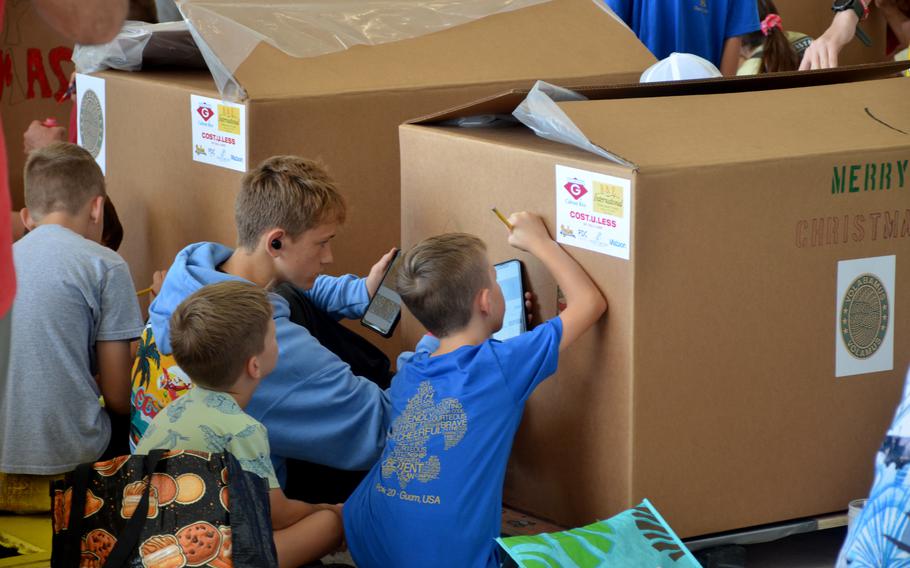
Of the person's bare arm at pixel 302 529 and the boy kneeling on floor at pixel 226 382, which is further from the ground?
the boy kneeling on floor at pixel 226 382

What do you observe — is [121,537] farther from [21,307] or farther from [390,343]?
[390,343]

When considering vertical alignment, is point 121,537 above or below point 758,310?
below

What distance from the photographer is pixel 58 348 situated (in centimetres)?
194

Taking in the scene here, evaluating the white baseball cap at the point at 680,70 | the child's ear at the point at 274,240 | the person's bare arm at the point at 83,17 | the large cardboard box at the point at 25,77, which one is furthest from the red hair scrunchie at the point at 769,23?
the large cardboard box at the point at 25,77

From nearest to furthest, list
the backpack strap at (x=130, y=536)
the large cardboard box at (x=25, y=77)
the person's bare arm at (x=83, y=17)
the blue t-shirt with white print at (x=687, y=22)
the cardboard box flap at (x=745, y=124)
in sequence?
the person's bare arm at (x=83, y=17) < the backpack strap at (x=130, y=536) < the cardboard box flap at (x=745, y=124) < the blue t-shirt with white print at (x=687, y=22) < the large cardboard box at (x=25, y=77)

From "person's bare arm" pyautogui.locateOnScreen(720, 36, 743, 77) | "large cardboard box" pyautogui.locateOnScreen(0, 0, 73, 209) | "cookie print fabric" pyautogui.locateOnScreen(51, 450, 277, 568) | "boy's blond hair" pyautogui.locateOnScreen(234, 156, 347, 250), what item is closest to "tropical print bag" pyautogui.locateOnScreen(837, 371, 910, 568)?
"cookie print fabric" pyautogui.locateOnScreen(51, 450, 277, 568)

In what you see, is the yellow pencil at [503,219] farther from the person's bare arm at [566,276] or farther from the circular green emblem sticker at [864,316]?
the circular green emblem sticker at [864,316]

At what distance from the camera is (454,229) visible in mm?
1813

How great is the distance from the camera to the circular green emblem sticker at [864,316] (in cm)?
163

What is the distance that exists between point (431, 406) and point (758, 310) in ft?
1.57

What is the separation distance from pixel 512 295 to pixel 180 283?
53 cm

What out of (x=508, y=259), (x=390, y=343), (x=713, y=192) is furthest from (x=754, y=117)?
(x=390, y=343)

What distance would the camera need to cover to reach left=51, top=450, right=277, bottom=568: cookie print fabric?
4.75ft

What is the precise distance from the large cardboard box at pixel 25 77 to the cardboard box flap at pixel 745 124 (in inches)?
109
